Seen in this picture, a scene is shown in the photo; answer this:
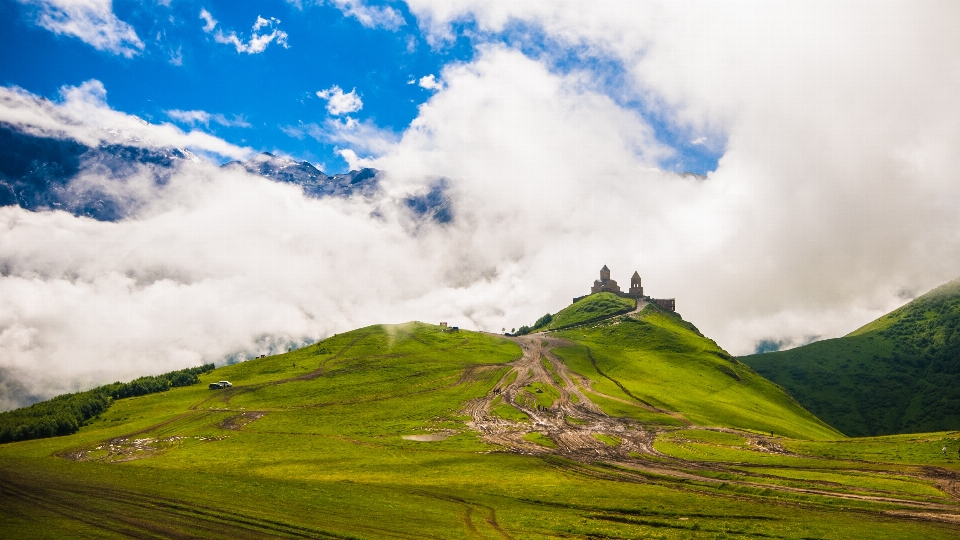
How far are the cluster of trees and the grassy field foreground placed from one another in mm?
4774

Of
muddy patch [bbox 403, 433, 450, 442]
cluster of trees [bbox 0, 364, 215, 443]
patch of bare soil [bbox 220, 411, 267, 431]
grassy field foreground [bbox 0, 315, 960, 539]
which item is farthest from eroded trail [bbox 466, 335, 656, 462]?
cluster of trees [bbox 0, 364, 215, 443]

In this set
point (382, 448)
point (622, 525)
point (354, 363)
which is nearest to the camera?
point (622, 525)

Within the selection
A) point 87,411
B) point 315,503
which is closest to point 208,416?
point 87,411

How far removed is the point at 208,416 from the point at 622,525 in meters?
113

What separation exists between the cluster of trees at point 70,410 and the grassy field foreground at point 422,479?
477 cm

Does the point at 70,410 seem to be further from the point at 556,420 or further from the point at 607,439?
the point at 607,439

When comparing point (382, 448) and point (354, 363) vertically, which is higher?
point (354, 363)

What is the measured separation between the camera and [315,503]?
56.8m

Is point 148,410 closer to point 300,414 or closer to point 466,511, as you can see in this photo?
point 300,414

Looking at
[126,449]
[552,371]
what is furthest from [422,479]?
[552,371]

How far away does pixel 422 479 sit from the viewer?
248 ft

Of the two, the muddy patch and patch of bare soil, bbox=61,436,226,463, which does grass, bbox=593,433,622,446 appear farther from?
patch of bare soil, bbox=61,436,226,463

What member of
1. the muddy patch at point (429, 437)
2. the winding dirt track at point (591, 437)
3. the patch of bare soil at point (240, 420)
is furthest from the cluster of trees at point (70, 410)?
the winding dirt track at point (591, 437)

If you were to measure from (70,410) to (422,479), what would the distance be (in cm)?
11175
